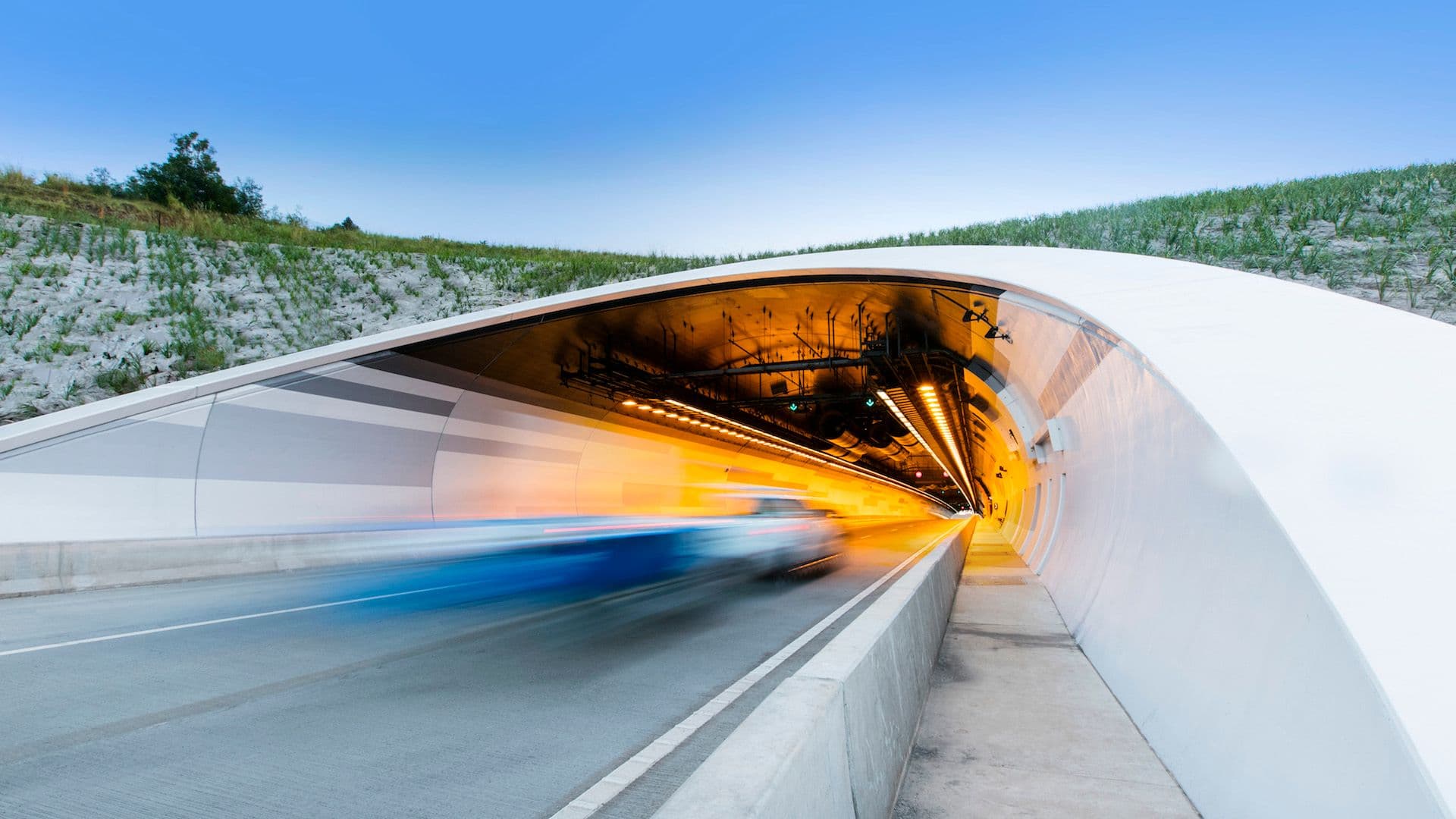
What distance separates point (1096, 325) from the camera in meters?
7.80

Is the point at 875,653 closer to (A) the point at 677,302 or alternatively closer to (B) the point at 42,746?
(B) the point at 42,746

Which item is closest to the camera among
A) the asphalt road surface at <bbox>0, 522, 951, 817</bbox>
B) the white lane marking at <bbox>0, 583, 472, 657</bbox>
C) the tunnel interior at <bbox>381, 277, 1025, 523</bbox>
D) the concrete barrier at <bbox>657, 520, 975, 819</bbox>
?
the concrete barrier at <bbox>657, 520, 975, 819</bbox>

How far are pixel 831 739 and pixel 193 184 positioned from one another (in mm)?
78936

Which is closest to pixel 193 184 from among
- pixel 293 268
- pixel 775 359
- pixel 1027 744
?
pixel 293 268

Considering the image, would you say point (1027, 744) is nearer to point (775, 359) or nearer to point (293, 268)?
point (775, 359)

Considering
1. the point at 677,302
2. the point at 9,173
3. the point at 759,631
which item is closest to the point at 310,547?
the point at 677,302

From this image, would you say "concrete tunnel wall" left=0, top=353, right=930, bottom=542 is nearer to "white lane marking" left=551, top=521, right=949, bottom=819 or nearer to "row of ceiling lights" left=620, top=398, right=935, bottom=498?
"row of ceiling lights" left=620, top=398, right=935, bottom=498

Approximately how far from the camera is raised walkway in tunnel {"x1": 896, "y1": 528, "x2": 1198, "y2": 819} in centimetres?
414

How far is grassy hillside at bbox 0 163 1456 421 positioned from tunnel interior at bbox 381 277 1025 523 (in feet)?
30.8

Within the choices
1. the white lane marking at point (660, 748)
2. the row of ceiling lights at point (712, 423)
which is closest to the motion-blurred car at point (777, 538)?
the row of ceiling lights at point (712, 423)

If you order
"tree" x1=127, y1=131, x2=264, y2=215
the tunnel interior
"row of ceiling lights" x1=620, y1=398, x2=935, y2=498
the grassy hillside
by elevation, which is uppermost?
"tree" x1=127, y1=131, x2=264, y2=215

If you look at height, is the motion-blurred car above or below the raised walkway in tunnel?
below

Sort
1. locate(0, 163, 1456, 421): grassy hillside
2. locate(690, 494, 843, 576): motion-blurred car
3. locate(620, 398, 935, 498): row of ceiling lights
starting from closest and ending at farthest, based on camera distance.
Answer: locate(690, 494, 843, 576): motion-blurred car → locate(0, 163, 1456, 421): grassy hillside → locate(620, 398, 935, 498): row of ceiling lights

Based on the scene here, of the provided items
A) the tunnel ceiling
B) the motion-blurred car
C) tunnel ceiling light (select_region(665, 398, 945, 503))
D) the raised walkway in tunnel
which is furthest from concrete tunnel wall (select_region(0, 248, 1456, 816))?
tunnel ceiling light (select_region(665, 398, 945, 503))
